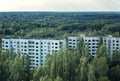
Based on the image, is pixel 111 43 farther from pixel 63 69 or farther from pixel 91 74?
pixel 91 74

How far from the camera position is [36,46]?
23.3 m

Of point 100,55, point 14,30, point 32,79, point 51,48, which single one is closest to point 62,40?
point 51,48

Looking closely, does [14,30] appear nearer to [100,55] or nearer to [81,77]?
[100,55]

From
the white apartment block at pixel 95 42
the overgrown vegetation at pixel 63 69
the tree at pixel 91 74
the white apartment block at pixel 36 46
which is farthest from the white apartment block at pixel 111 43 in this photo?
the tree at pixel 91 74

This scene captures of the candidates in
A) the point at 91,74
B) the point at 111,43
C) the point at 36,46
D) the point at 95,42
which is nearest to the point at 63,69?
the point at 91,74

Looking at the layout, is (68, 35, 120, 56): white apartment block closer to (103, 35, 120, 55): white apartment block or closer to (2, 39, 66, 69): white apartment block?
(103, 35, 120, 55): white apartment block

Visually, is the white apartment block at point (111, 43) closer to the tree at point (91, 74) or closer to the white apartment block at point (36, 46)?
the white apartment block at point (36, 46)

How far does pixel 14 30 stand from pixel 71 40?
13.1 m

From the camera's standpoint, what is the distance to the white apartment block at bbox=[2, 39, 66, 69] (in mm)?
22875

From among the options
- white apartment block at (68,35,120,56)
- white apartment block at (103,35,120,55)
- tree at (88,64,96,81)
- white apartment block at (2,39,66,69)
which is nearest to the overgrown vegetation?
tree at (88,64,96,81)

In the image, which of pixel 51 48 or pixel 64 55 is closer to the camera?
pixel 64 55

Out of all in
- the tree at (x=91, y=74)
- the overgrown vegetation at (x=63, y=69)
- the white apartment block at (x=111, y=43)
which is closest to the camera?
the tree at (x=91, y=74)

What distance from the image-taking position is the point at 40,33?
32.9 m

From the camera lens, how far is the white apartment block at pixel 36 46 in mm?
22875
